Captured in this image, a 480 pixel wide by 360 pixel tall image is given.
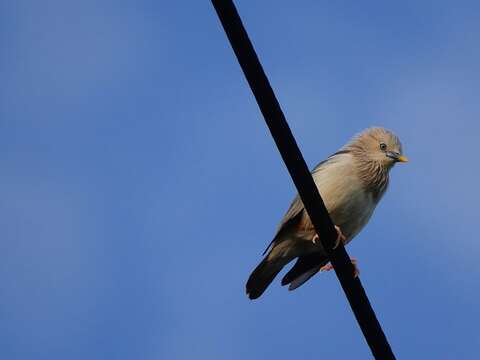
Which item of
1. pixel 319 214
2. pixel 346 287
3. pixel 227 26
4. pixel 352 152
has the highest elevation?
pixel 352 152

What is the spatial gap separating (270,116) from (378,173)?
2923 mm

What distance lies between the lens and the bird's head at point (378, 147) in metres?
6.08

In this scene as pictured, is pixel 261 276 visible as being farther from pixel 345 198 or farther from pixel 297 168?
pixel 297 168

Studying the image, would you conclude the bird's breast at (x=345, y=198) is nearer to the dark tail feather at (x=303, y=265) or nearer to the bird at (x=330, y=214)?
the bird at (x=330, y=214)

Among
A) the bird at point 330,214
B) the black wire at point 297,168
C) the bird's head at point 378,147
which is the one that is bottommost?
the black wire at point 297,168

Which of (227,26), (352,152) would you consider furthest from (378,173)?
(227,26)

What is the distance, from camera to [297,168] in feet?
10.8

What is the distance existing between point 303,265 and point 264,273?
30 cm

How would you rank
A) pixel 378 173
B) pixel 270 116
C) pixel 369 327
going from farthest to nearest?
pixel 378 173 < pixel 369 327 < pixel 270 116

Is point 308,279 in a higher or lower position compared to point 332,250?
higher

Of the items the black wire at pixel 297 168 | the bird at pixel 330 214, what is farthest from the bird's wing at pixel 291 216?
the black wire at pixel 297 168

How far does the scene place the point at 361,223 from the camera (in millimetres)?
5617

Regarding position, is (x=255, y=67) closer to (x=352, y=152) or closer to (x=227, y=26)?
(x=227, y=26)

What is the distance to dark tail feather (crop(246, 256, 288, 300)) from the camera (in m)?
5.71
